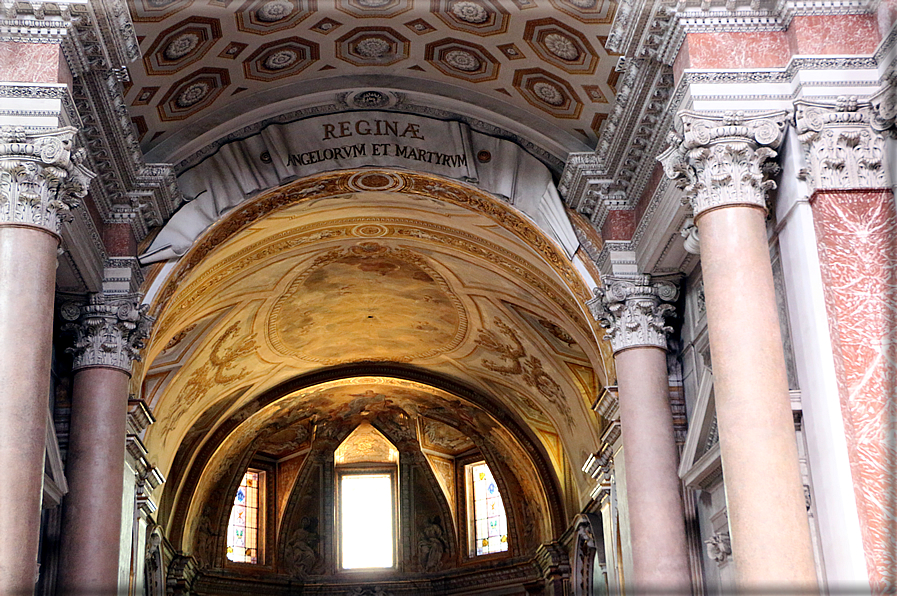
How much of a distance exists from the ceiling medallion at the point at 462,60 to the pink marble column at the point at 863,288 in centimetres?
499

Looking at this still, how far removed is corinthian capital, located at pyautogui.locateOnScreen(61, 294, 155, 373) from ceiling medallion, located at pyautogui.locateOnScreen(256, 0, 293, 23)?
334cm

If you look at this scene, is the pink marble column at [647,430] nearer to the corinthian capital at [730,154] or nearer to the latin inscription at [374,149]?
the latin inscription at [374,149]

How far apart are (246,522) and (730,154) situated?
18124mm

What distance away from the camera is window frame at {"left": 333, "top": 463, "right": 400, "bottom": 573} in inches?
986

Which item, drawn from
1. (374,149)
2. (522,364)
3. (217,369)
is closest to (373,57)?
(374,149)

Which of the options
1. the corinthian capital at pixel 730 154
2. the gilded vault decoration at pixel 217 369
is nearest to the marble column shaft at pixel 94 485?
the gilded vault decoration at pixel 217 369

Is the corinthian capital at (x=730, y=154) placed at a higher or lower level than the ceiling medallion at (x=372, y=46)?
lower

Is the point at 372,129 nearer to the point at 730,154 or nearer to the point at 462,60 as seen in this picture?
the point at 462,60

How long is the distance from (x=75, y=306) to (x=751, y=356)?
7.44m

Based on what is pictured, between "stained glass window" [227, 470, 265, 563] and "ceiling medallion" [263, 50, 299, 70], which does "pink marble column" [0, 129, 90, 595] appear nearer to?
"ceiling medallion" [263, 50, 299, 70]

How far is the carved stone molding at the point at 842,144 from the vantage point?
8.55 meters

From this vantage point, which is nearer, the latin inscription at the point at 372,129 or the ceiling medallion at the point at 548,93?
the ceiling medallion at the point at 548,93

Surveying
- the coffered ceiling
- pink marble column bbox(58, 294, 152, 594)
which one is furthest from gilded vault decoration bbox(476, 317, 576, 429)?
pink marble column bbox(58, 294, 152, 594)

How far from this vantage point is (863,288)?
27.1ft
